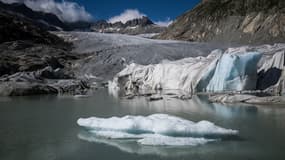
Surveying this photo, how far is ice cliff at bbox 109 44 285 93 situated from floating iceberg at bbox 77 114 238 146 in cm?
995

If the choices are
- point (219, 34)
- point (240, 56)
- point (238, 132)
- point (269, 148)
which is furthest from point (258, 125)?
point (219, 34)

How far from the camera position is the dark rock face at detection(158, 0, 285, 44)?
46.6m

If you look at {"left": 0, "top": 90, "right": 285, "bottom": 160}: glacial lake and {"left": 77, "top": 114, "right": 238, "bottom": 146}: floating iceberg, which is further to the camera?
{"left": 77, "top": 114, "right": 238, "bottom": 146}: floating iceberg

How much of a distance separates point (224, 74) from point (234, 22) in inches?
1462

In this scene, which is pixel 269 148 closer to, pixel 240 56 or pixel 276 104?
pixel 276 104

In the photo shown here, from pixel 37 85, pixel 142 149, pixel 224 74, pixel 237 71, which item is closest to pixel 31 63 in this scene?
pixel 37 85

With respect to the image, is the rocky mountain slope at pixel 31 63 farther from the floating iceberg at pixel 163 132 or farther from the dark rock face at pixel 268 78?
the floating iceberg at pixel 163 132

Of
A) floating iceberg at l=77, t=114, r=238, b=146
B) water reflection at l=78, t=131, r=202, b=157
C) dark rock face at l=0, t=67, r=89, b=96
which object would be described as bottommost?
water reflection at l=78, t=131, r=202, b=157

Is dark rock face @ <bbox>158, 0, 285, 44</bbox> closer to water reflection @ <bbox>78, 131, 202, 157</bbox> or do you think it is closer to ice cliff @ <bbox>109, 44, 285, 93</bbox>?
ice cliff @ <bbox>109, 44, 285, 93</bbox>

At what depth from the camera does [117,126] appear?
23.9 feet

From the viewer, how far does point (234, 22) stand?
52.1 m

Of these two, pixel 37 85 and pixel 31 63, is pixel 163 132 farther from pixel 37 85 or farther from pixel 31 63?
pixel 31 63

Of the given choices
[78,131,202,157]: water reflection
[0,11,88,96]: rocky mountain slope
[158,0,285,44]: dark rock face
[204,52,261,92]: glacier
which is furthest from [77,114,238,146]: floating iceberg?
[158,0,285,44]: dark rock face

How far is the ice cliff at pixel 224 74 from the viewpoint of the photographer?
1639 cm
